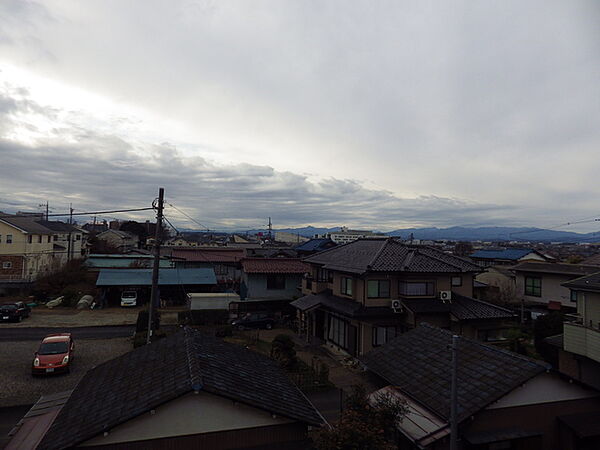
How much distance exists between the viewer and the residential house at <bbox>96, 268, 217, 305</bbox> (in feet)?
116

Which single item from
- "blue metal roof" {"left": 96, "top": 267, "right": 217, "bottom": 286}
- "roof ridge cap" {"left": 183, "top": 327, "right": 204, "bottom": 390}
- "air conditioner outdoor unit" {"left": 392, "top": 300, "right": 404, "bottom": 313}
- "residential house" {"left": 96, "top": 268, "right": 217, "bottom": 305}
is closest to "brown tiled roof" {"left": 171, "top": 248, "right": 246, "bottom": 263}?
"blue metal roof" {"left": 96, "top": 267, "right": 217, "bottom": 286}

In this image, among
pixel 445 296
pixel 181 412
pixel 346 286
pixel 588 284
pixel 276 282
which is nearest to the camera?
pixel 181 412

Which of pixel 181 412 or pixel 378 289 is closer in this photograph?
pixel 181 412

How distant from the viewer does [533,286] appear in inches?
1325

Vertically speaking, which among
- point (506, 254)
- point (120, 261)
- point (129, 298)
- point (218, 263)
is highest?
point (506, 254)

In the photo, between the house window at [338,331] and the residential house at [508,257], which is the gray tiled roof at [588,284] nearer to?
the house window at [338,331]

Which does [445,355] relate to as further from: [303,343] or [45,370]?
[45,370]

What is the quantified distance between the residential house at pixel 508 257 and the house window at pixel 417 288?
29781 mm

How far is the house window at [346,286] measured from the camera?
2289 cm

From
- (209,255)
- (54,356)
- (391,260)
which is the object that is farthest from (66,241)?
(391,260)

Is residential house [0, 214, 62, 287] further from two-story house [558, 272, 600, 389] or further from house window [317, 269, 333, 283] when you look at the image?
two-story house [558, 272, 600, 389]

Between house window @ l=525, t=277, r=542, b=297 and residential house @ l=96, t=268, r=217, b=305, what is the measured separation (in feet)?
103

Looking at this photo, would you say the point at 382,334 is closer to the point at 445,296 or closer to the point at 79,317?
the point at 445,296

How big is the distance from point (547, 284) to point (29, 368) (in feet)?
130
